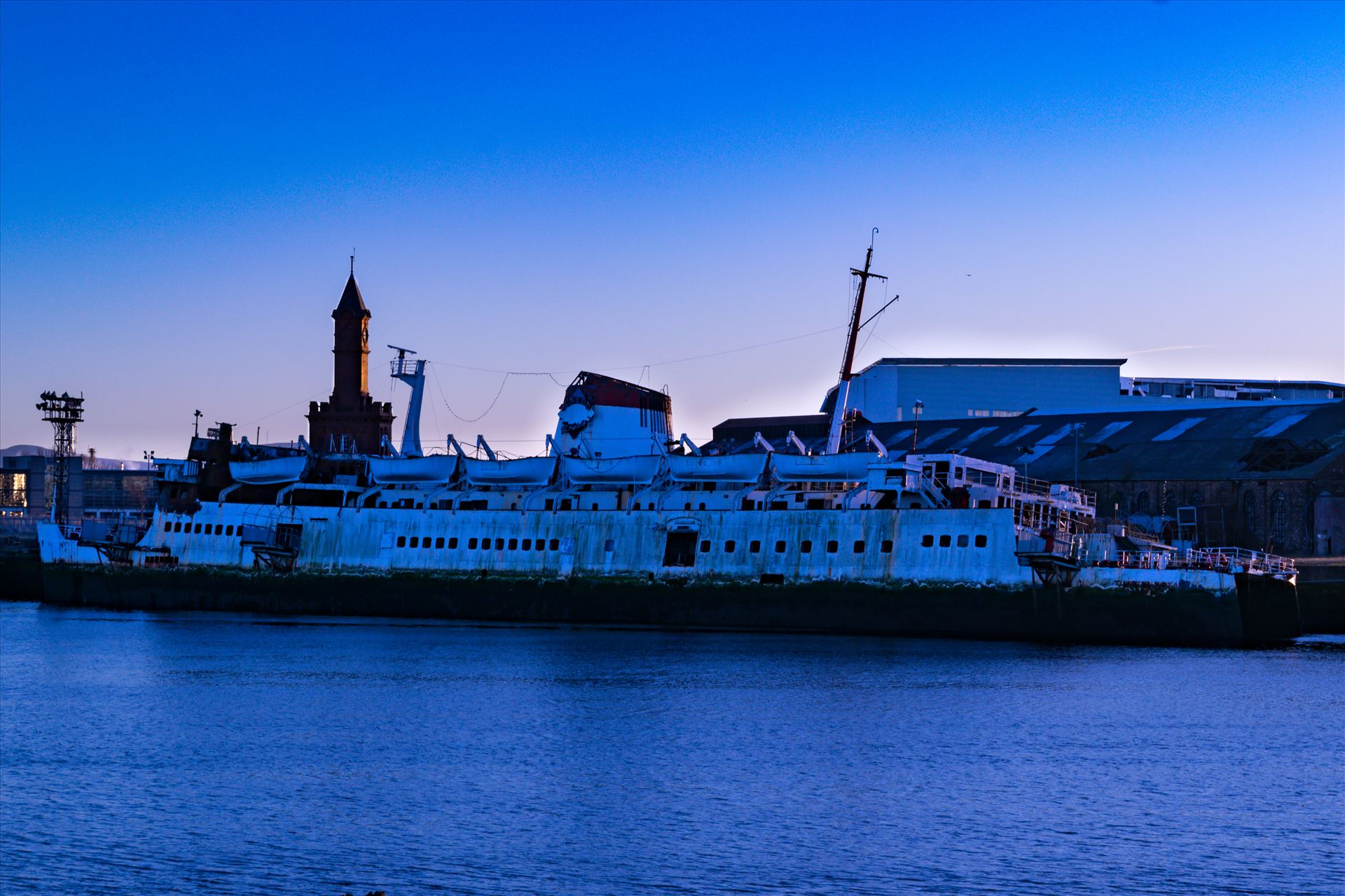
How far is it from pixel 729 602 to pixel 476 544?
42.9ft

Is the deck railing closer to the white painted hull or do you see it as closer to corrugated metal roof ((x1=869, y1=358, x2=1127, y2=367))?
the white painted hull

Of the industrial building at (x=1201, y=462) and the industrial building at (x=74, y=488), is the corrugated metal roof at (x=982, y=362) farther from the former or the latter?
the industrial building at (x=74, y=488)

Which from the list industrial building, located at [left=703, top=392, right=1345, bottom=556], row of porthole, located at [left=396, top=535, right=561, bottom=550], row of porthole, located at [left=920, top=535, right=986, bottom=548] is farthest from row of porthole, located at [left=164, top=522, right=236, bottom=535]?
row of porthole, located at [left=920, top=535, right=986, bottom=548]

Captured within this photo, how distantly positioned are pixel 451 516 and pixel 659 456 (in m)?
9.86

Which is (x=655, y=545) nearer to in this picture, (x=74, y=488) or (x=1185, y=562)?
(x=1185, y=562)

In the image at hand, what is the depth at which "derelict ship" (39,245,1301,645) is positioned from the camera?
4641 cm

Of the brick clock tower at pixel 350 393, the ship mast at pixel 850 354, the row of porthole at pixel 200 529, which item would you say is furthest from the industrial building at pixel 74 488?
the ship mast at pixel 850 354

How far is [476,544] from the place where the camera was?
60.1 m

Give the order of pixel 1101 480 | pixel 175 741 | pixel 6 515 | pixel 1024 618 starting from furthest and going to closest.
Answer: pixel 6 515 → pixel 1101 480 → pixel 1024 618 → pixel 175 741

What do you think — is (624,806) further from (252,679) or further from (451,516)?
(451,516)

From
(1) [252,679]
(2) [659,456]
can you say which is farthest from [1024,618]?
(1) [252,679]

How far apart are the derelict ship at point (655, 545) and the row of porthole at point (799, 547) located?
0.09 metres

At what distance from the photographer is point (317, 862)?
71.6ft

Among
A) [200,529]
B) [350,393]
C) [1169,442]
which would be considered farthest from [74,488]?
[1169,442]
